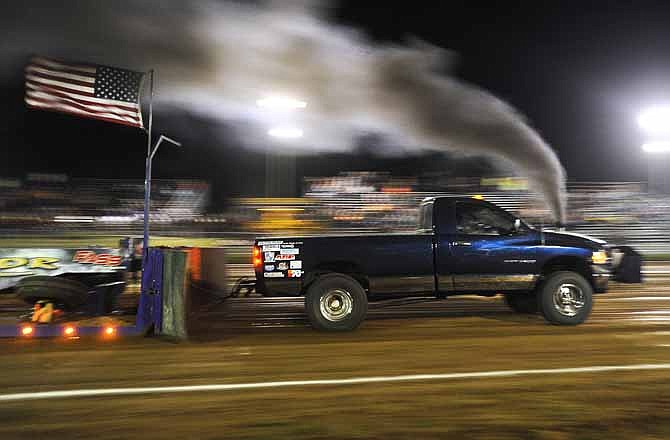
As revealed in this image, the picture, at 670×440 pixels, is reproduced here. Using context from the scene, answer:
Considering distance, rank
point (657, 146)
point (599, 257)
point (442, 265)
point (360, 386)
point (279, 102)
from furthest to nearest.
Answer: point (657, 146)
point (279, 102)
point (599, 257)
point (442, 265)
point (360, 386)

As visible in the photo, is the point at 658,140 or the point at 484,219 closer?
A: the point at 484,219

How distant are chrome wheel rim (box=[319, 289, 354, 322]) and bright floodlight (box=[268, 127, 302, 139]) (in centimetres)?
1820

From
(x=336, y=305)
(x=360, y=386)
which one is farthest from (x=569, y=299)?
(x=360, y=386)

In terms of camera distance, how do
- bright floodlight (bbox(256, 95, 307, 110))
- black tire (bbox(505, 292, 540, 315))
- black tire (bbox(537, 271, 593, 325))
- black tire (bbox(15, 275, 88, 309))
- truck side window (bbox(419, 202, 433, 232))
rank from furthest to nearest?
Answer: bright floodlight (bbox(256, 95, 307, 110)) < black tire (bbox(505, 292, 540, 315)) < truck side window (bbox(419, 202, 433, 232)) < black tire (bbox(537, 271, 593, 325)) < black tire (bbox(15, 275, 88, 309))

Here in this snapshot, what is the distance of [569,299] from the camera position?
321 inches

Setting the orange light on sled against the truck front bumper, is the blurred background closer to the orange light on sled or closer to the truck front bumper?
the truck front bumper

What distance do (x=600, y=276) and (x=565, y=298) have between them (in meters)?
Answer: 0.62

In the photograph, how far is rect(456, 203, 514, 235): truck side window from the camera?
322 inches

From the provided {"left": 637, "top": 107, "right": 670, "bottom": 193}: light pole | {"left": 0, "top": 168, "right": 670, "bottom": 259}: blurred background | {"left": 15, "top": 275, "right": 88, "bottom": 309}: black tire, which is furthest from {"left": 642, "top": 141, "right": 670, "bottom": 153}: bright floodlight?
{"left": 15, "top": 275, "right": 88, "bottom": 309}: black tire

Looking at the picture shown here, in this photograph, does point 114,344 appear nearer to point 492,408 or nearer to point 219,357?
point 219,357

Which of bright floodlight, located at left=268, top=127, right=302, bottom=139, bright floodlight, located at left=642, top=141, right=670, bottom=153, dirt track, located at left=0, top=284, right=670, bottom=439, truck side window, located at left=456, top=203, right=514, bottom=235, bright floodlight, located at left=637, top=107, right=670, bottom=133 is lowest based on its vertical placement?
dirt track, located at left=0, top=284, right=670, bottom=439

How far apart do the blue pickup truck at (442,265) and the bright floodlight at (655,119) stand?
97.5 feet

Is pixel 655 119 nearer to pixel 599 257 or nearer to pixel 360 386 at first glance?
pixel 599 257

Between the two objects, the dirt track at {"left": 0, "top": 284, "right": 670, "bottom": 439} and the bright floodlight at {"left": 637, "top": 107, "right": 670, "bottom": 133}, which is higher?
the bright floodlight at {"left": 637, "top": 107, "right": 670, "bottom": 133}
